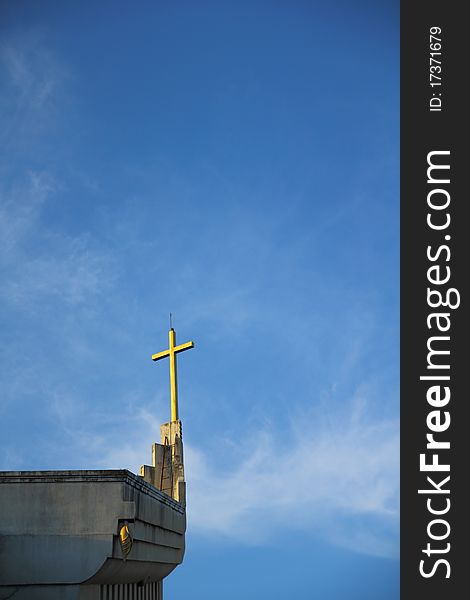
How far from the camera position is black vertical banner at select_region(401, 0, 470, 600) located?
17.9 meters

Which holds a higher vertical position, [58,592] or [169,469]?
[169,469]

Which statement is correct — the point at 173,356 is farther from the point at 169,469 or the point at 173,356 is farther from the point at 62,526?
the point at 62,526

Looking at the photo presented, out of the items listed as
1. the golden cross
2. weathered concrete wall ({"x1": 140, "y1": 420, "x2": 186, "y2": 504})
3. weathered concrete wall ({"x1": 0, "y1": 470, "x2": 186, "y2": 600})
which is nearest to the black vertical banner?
weathered concrete wall ({"x1": 0, "y1": 470, "x2": 186, "y2": 600})

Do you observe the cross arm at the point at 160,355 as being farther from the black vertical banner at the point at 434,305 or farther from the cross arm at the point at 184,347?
the black vertical banner at the point at 434,305

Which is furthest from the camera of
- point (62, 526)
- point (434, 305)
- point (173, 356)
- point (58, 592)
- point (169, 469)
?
point (173, 356)

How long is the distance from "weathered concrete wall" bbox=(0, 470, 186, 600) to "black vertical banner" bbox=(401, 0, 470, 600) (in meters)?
7.22

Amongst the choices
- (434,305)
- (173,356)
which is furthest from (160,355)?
(434,305)

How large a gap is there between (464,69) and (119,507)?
47.7 feet

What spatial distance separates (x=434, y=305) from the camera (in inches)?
749

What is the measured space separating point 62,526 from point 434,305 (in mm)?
10565

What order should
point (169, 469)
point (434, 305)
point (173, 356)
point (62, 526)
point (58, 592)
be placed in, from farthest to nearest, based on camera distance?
point (173, 356) < point (169, 469) < point (434, 305) < point (62, 526) < point (58, 592)

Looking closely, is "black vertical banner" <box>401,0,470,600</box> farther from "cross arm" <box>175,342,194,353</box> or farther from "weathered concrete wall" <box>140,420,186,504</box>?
"cross arm" <box>175,342,194,353</box>

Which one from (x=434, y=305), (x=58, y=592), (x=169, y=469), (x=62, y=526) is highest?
(x=434, y=305)

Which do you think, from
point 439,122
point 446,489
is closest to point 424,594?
point 446,489
